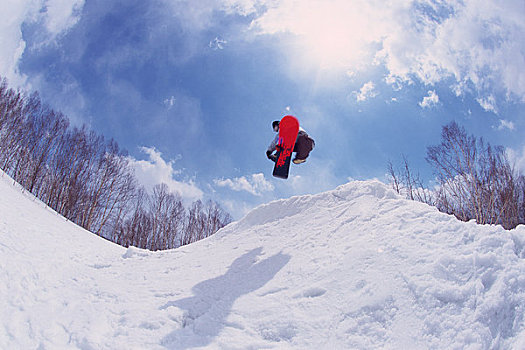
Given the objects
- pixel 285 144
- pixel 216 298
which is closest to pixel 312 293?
pixel 216 298

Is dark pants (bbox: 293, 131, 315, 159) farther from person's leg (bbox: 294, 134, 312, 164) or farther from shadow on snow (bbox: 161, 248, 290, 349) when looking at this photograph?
shadow on snow (bbox: 161, 248, 290, 349)

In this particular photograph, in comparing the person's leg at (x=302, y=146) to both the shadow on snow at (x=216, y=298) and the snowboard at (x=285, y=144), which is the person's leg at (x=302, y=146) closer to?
the snowboard at (x=285, y=144)

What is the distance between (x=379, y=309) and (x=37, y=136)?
852 inches

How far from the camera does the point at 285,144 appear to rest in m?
6.27

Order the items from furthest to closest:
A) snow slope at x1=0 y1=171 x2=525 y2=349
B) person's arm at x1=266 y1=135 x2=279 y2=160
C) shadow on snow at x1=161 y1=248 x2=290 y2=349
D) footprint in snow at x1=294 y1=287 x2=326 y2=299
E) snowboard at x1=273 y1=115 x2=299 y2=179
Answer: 1. person's arm at x1=266 y1=135 x2=279 y2=160
2. snowboard at x1=273 y1=115 x2=299 y2=179
3. footprint in snow at x1=294 y1=287 x2=326 y2=299
4. shadow on snow at x1=161 y1=248 x2=290 y2=349
5. snow slope at x1=0 y1=171 x2=525 y2=349

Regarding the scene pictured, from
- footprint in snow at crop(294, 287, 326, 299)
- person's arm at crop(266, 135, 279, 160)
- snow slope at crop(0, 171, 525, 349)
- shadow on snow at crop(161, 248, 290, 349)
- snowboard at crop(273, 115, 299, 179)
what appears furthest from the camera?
person's arm at crop(266, 135, 279, 160)

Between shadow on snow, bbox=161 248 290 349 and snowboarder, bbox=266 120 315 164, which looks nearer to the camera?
shadow on snow, bbox=161 248 290 349

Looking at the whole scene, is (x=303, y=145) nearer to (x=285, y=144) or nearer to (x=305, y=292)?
(x=285, y=144)

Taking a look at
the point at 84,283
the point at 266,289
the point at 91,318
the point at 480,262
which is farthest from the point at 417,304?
the point at 84,283

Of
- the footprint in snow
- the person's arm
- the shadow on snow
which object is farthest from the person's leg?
the footprint in snow

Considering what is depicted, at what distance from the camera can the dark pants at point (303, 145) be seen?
633cm

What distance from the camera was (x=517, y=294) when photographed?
2268 mm

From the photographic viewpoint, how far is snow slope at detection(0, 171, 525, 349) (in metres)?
2.38

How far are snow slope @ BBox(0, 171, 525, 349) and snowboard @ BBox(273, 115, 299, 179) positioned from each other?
68.2 inches
